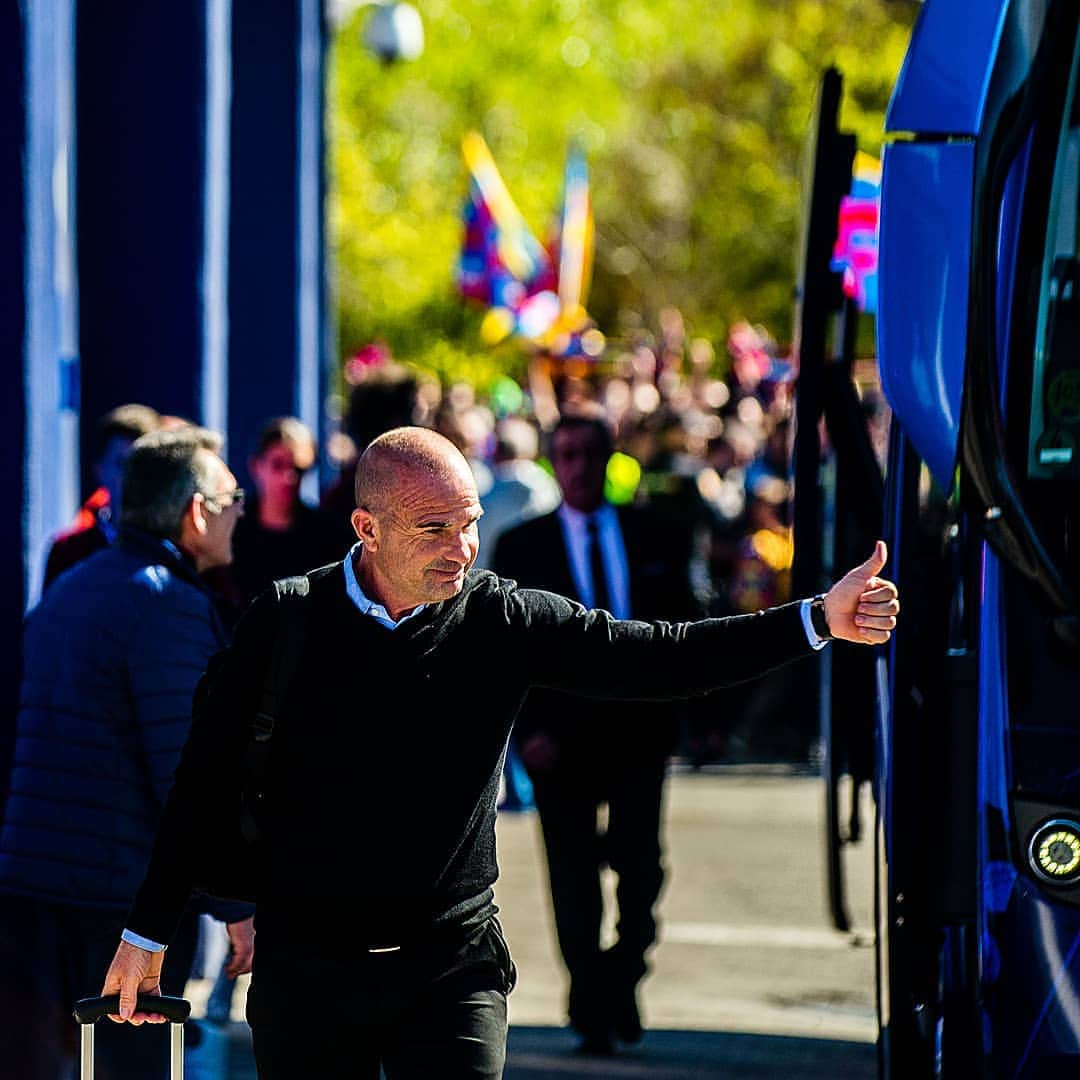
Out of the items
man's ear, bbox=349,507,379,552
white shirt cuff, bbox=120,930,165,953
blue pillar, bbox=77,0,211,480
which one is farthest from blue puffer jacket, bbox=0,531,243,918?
blue pillar, bbox=77,0,211,480

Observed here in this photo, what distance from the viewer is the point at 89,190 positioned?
9.13 m

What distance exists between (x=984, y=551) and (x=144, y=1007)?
1882mm

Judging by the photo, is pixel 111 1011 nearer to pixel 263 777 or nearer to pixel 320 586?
pixel 263 777

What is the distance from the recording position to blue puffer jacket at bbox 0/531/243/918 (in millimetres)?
4980

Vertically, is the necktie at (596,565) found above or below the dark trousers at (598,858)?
above

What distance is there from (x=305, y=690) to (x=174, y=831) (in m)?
0.36

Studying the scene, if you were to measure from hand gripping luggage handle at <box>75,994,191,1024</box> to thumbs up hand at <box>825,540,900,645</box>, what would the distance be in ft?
4.28

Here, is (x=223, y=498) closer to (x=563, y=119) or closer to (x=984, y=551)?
(x=984, y=551)

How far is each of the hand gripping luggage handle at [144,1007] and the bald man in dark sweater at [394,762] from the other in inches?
1.3

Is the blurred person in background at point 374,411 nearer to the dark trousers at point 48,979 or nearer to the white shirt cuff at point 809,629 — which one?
the dark trousers at point 48,979

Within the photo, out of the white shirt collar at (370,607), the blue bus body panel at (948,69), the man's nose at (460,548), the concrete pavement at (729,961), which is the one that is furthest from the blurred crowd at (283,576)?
the blue bus body panel at (948,69)

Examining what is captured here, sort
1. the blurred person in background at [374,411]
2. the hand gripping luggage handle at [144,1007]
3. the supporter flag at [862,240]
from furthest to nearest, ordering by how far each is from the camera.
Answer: the supporter flag at [862,240] < the blurred person in background at [374,411] < the hand gripping luggage handle at [144,1007]

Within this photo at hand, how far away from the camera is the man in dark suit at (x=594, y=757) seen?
23.4ft

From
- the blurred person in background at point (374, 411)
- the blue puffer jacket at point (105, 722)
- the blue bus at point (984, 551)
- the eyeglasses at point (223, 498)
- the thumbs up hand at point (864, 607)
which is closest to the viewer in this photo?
the thumbs up hand at point (864, 607)
